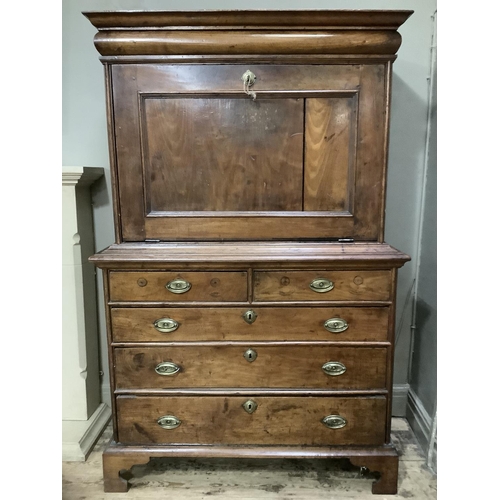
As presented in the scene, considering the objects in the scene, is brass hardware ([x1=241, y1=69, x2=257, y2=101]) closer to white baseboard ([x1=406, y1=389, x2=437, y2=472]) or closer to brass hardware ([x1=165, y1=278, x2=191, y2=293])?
brass hardware ([x1=165, y1=278, x2=191, y2=293])

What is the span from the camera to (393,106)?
82.2 inches

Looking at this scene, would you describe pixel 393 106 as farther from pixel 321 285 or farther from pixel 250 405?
pixel 250 405

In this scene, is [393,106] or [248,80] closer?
[248,80]

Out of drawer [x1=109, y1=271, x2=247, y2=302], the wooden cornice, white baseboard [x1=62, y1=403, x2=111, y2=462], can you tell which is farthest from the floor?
the wooden cornice

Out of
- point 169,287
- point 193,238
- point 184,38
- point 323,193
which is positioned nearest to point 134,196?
point 193,238

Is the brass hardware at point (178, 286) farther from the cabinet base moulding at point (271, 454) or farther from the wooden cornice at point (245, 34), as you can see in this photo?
the wooden cornice at point (245, 34)

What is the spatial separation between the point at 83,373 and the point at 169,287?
855 mm

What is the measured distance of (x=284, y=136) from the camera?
163 cm

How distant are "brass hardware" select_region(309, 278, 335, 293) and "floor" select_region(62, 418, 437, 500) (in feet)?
3.11

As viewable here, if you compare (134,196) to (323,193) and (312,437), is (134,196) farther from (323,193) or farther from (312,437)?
(312,437)

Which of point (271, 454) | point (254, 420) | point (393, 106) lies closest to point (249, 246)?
point (254, 420)

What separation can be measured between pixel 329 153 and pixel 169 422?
1351 mm

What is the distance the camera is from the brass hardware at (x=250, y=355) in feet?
5.41

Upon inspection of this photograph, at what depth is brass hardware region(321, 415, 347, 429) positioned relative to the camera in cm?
168
